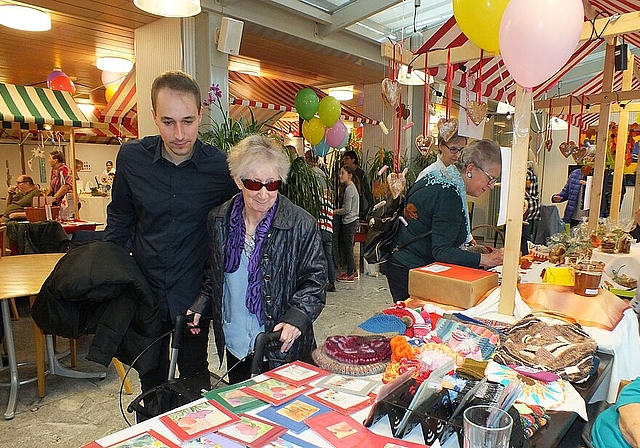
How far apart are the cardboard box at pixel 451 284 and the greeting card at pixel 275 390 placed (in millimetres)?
950

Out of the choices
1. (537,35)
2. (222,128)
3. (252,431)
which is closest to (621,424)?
(252,431)

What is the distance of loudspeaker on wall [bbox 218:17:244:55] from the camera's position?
470 centimetres

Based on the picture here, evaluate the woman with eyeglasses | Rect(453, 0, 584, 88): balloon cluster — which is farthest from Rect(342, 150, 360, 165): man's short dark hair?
Rect(453, 0, 584, 88): balloon cluster

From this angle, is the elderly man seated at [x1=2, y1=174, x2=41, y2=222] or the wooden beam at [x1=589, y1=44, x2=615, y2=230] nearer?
the wooden beam at [x1=589, y1=44, x2=615, y2=230]

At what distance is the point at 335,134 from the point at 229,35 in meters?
2.27

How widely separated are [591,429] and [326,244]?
4218 millimetres

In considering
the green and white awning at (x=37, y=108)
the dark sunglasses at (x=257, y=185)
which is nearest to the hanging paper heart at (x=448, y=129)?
the dark sunglasses at (x=257, y=185)

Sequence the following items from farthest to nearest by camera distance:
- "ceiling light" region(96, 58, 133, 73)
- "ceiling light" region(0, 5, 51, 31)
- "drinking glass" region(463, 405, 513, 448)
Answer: "ceiling light" region(96, 58, 133, 73) → "ceiling light" region(0, 5, 51, 31) → "drinking glass" region(463, 405, 513, 448)

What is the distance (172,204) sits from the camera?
187cm

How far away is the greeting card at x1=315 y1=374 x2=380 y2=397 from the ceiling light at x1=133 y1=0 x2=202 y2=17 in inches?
95.9

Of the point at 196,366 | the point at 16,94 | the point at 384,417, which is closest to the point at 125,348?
the point at 196,366

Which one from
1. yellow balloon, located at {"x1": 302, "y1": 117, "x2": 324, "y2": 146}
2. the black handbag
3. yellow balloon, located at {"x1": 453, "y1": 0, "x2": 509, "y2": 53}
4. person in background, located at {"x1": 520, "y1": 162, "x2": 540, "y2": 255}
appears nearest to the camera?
yellow balloon, located at {"x1": 453, "y1": 0, "x2": 509, "y2": 53}

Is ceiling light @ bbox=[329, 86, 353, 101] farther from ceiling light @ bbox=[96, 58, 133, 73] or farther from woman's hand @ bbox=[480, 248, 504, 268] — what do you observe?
woman's hand @ bbox=[480, 248, 504, 268]

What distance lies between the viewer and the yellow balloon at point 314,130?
6.42 meters
